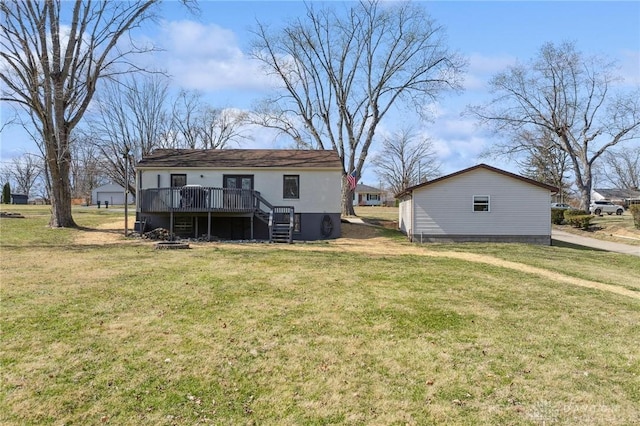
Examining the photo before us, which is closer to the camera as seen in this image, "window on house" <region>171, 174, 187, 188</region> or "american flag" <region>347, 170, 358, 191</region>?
"window on house" <region>171, 174, 187, 188</region>

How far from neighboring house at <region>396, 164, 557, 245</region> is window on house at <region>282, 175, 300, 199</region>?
560cm

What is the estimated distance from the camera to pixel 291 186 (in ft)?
70.1

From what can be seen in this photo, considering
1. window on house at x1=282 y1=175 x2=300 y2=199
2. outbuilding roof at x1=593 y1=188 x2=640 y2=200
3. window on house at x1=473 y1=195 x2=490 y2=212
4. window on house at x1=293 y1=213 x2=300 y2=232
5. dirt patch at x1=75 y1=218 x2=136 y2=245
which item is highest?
outbuilding roof at x1=593 y1=188 x2=640 y2=200

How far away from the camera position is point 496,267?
11.8m

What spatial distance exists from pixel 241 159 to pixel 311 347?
1789 centimetres

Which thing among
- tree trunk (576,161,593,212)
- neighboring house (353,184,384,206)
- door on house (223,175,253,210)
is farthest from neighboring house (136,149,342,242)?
neighboring house (353,184,384,206)

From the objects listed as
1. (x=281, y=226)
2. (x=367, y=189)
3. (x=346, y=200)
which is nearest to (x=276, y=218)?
(x=281, y=226)

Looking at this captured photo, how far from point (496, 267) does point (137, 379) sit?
9777mm

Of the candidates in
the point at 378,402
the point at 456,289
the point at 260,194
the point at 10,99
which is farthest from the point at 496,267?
the point at 10,99

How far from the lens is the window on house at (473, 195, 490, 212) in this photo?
1934 centimetres

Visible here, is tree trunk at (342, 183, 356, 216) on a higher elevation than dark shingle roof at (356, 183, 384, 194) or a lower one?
lower

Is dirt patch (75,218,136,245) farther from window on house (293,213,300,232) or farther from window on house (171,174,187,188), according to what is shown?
window on house (293,213,300,232)

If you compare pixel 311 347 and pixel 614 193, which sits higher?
pixel 614 193

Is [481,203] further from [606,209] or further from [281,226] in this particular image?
[606,209]
